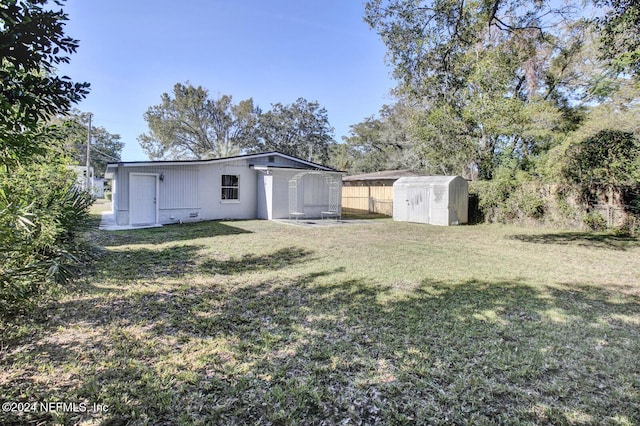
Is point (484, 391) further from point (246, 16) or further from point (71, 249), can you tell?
point (246, 16)

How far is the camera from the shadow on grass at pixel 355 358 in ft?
7.66

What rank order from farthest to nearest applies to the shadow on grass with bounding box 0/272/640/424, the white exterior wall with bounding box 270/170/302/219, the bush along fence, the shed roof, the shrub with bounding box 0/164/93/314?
1. the white exterior wall with bounding box 270/170/302/219
2. the shed roof
3. the bush along fence
4. the shrub with bounding box 0/164/93/314
5. the shadow on grass with bounding box 0/272/640/424

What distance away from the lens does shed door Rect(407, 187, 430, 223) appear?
14.4m

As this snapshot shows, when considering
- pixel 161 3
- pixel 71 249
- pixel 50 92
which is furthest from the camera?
pixel 161 3

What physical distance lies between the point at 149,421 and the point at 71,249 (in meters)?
4.86

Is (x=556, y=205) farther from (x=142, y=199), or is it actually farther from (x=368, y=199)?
(x=142, y=199)

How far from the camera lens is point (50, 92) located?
2.07 metres

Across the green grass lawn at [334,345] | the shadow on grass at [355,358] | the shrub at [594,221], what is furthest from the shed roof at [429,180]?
the shadow on grass at [355,358]

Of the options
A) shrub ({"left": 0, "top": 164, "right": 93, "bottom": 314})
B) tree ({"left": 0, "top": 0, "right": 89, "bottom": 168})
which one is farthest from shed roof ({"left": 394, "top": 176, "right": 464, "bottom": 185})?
tree ({"left": 0, "top": 0, "right": 89, "bottom": 168})

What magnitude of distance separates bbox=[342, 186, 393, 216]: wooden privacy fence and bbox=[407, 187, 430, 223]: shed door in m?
4.05

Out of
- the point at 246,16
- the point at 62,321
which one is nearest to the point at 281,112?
the point at 246,16

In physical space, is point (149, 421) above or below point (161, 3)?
below

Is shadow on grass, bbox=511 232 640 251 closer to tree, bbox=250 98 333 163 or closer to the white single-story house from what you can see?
the white single-story house

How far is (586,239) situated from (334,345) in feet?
33.9
